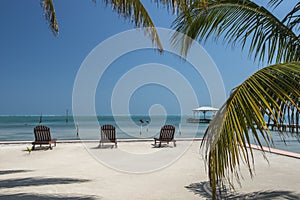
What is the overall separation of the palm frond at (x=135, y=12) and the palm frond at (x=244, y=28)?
1462 millimetres

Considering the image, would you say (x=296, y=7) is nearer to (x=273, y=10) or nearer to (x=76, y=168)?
(x=273, y=10)

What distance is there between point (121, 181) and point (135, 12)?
10.8ft

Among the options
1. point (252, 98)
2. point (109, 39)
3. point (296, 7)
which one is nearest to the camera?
point (252, 98)

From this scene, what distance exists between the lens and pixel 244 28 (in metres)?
3.19

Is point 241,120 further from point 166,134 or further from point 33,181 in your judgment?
point 166,134

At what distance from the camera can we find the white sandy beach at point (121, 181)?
401 centimetres

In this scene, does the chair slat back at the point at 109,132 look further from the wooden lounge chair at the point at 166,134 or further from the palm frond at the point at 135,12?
the palm frond at the point at 135,12

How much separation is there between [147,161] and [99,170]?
5.54 ft

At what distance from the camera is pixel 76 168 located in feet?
19.8

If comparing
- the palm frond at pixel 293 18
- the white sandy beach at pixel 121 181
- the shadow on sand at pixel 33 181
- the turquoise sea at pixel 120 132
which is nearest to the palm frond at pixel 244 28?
the palm frond at pixel 293 18

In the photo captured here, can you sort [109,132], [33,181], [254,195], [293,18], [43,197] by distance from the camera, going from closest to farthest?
[293,18]
[43,197]
[254,195]
[33,181]
[109,132]

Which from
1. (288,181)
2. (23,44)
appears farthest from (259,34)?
(23,44)

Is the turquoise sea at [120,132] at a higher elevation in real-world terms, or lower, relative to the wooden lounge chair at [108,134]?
lower

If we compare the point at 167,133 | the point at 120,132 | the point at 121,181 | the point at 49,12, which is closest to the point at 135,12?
the point at 49,12
